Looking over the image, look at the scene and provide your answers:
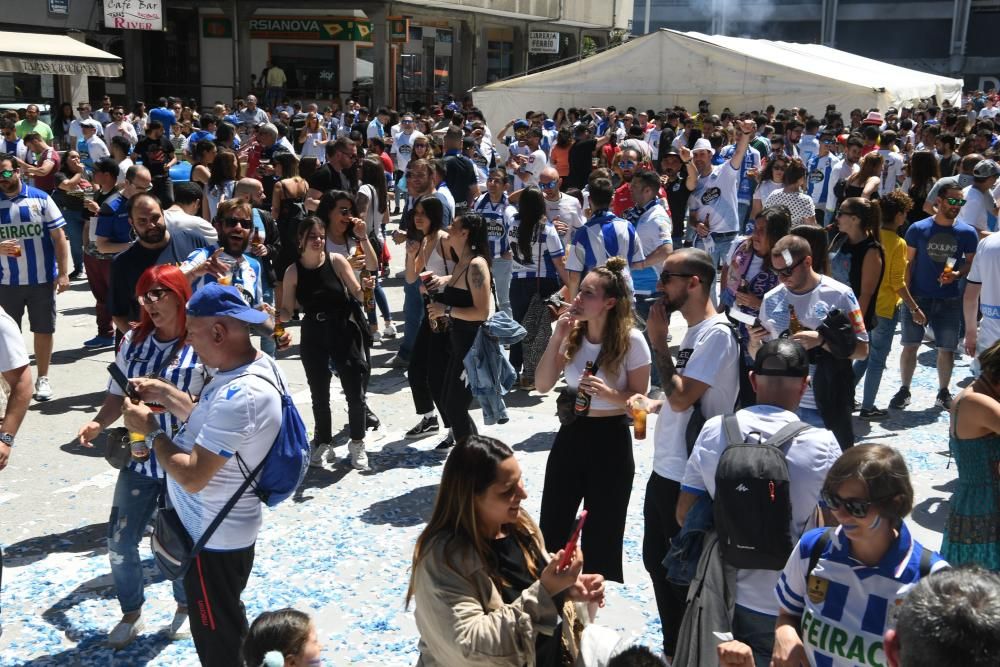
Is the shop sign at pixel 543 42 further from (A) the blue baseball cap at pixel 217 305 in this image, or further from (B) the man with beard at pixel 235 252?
(A) the blue baseball cap at pixel 217 305

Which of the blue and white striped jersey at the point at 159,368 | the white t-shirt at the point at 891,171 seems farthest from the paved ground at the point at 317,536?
the white t-shirt at the point at 891,171

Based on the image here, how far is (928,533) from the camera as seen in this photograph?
659 cm

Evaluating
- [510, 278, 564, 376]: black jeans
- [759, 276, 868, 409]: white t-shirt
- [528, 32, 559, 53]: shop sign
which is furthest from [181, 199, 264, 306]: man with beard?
[528, 32, 559, 53]: shop sign

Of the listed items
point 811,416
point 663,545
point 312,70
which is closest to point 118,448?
point 663,545

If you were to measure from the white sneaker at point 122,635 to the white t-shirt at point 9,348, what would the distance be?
4.53 feet

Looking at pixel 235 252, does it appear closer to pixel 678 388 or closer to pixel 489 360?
pixel 489 360

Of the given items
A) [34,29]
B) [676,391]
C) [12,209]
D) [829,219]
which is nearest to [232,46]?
[34,29]

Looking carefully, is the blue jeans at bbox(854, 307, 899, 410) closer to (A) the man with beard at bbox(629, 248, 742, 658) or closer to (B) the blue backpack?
(A) the man with beard at bbox(629, 248, 742, 658)

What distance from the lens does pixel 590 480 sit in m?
5.08

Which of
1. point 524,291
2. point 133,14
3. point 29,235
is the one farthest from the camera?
point 133,14

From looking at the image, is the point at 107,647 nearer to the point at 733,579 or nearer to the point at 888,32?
the point at 733,579

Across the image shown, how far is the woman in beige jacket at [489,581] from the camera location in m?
3.02

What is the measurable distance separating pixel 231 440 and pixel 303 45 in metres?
36.7

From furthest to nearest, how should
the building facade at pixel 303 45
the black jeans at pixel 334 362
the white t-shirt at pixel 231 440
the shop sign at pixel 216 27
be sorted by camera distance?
1. the shop sign at pixel 216 27
2. the building facade at pixel 303 45
3. the black jeans at pixel 334 362
4. the white t-shirt at pixel 231 440
